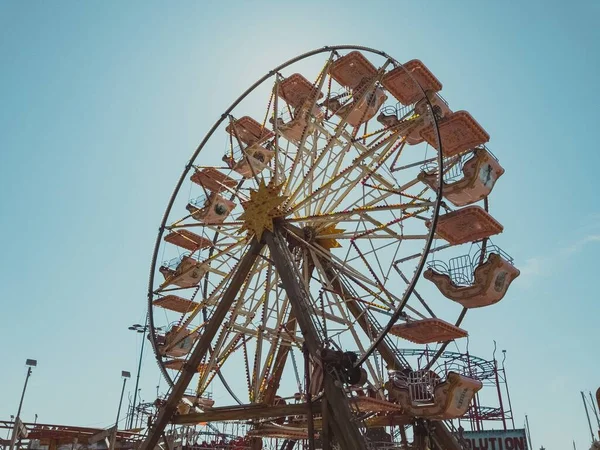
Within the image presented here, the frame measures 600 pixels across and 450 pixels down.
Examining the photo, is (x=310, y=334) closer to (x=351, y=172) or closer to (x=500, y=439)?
(x=351, y=172)

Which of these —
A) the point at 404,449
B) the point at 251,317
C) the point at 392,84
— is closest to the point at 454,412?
the point at 404,449

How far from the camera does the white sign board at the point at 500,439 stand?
89.4 ft

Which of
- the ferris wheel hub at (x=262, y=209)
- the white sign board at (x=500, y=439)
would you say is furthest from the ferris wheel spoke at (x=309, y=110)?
the white sign board at (x=500, y=439)

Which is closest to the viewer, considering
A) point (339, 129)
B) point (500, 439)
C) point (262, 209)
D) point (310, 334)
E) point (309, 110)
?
point (310, 334)

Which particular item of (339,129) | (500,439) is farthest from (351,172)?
(500,439)

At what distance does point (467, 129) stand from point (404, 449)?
27.3 ft

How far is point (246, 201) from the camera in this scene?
56.1 feet

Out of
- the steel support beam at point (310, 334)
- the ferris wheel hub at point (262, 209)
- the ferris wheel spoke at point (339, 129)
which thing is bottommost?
the steel support beam at point (310, 334)

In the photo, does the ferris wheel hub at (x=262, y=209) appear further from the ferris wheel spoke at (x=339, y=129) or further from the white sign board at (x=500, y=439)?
the white sign board at (x=500, y=439)

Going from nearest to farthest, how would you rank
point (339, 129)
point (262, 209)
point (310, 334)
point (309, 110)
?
1. point (310, 334)
2. point (262, 209)
3. point (339, 129)
4. point (309, 110)

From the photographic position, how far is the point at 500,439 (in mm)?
27734

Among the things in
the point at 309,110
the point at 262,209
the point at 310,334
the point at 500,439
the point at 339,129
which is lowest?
the point at 310,334

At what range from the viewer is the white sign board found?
2723cm

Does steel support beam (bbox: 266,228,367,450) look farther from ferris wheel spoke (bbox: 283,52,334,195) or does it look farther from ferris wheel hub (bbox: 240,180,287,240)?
ferris wheel spoke (bbox: 283,52,334,195)
